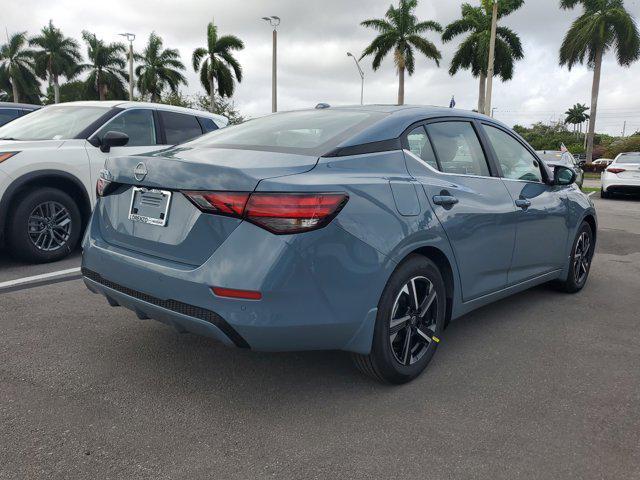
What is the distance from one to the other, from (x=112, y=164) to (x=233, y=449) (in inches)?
66.5

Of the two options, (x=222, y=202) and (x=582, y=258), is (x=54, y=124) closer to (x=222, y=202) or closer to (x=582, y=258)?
(x=222, y=202)

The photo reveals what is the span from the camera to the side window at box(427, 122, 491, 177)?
11.5 feet

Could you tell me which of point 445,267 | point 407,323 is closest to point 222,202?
point 407,323

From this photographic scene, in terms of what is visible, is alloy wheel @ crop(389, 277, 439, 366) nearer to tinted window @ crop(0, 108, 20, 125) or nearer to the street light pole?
tinted window @ crop(0, 108, 20, 125)

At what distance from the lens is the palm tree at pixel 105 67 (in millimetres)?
56406

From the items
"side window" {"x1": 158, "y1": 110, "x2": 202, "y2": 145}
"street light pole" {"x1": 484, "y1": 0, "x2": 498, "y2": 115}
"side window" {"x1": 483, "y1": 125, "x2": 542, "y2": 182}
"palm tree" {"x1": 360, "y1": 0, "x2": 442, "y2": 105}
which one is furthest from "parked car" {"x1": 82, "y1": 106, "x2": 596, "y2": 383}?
"palm tree" {"x1": 360, "y1": 0, "x2": 442, "y2": 105}

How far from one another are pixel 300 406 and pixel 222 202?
1106 mm

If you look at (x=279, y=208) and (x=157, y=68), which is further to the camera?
(x=157, y=68)

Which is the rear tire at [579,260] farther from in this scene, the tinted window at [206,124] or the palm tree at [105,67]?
the palm tree at [105,67]

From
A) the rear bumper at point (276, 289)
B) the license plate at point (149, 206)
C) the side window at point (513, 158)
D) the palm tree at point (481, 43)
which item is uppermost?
the palm tree at point (481, 43)

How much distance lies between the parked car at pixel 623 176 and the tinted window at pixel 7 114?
590 inches

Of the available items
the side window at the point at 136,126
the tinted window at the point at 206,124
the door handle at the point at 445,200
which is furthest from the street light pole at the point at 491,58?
the door handle at the point at 445,200

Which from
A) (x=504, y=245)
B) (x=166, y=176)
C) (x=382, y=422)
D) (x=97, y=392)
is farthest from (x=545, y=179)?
(x=97, y=392)

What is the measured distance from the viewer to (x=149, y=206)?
2.89 meters
